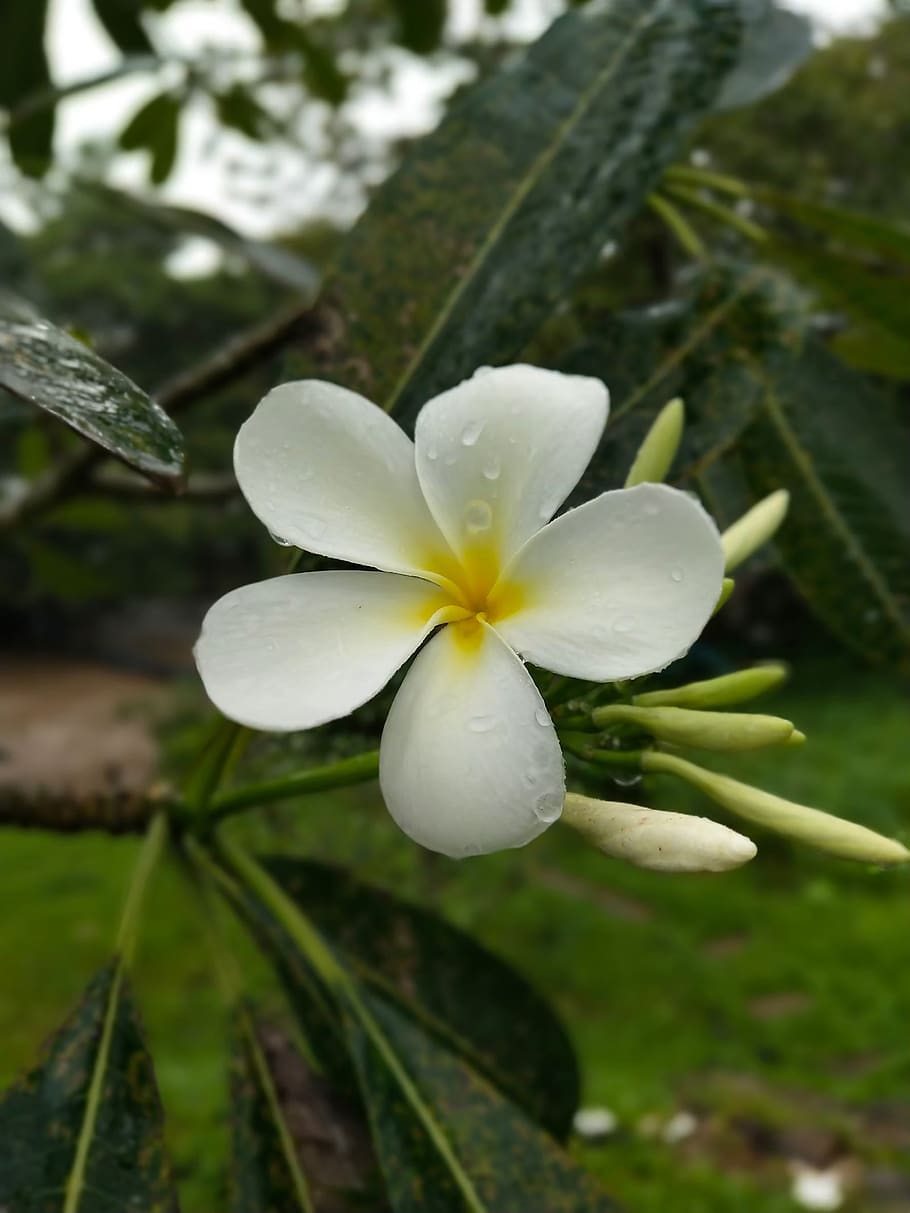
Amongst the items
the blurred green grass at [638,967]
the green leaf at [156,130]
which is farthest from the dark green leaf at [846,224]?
the blurred green grass at [638,967]

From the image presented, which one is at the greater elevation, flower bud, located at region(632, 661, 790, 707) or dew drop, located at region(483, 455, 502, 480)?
dew drop, located at region(483, 455, 502, 480)

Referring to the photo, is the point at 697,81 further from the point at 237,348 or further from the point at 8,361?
the point at 8,361

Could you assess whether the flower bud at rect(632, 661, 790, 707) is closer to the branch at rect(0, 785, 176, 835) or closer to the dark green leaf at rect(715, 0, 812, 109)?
the branch at rect(0, 785, 176, 835)

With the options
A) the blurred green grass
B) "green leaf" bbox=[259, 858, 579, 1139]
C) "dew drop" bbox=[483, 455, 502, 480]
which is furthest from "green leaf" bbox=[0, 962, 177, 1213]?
the blurred green grass

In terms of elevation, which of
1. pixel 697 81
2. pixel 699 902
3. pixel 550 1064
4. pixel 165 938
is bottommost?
pixel 165 938

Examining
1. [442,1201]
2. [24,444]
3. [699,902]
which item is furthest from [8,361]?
[699,902]

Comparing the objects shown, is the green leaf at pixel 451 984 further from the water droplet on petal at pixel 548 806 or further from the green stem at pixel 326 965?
the water droplet on petal at pixel 548 806

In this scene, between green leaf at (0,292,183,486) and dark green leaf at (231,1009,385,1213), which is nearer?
green leaf at (0,292,183,486)
